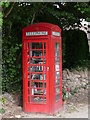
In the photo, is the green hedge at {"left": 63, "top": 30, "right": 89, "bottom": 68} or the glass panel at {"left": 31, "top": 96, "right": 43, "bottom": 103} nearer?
the glass panel at {"left": 31, "top": 96, "right": 43, "bottom": 103}

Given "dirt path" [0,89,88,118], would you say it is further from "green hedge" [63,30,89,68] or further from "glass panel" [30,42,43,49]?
"green hedge" [63,30,89,68]

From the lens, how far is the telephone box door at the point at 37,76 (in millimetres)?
6930

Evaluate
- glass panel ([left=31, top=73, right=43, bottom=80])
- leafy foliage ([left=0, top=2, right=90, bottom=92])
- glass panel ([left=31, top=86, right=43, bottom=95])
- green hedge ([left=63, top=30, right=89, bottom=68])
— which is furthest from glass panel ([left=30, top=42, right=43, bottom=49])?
green hedge ([left=63, top=30, right=89, bottom=68])

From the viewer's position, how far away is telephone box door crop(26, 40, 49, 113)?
22.7 feet

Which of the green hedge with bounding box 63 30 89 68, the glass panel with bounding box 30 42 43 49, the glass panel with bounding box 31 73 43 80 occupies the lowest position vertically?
the glass panel with bounding box 31 73 43 80

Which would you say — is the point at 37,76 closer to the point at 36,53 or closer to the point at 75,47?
the point at 36,53

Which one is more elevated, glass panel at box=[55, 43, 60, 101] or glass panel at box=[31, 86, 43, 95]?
glass panel at box=[55, 43, 60, 101]

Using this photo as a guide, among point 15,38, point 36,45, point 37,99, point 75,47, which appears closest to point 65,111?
point 37,99

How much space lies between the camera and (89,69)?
13.3 meters

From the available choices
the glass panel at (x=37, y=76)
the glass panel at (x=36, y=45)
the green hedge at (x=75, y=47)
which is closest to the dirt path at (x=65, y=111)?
the glass panel at (x=37, y=76)

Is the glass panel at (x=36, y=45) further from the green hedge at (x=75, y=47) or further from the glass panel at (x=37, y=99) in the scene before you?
the green hedge at (x=75, y=47)

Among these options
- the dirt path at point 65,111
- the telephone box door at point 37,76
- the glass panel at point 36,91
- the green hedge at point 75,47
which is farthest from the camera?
the green hedge at point 75,47

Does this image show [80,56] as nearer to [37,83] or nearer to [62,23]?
[62,23]

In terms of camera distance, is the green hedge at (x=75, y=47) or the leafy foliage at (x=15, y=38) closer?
the leafy foliage at (x=15, y=38)
